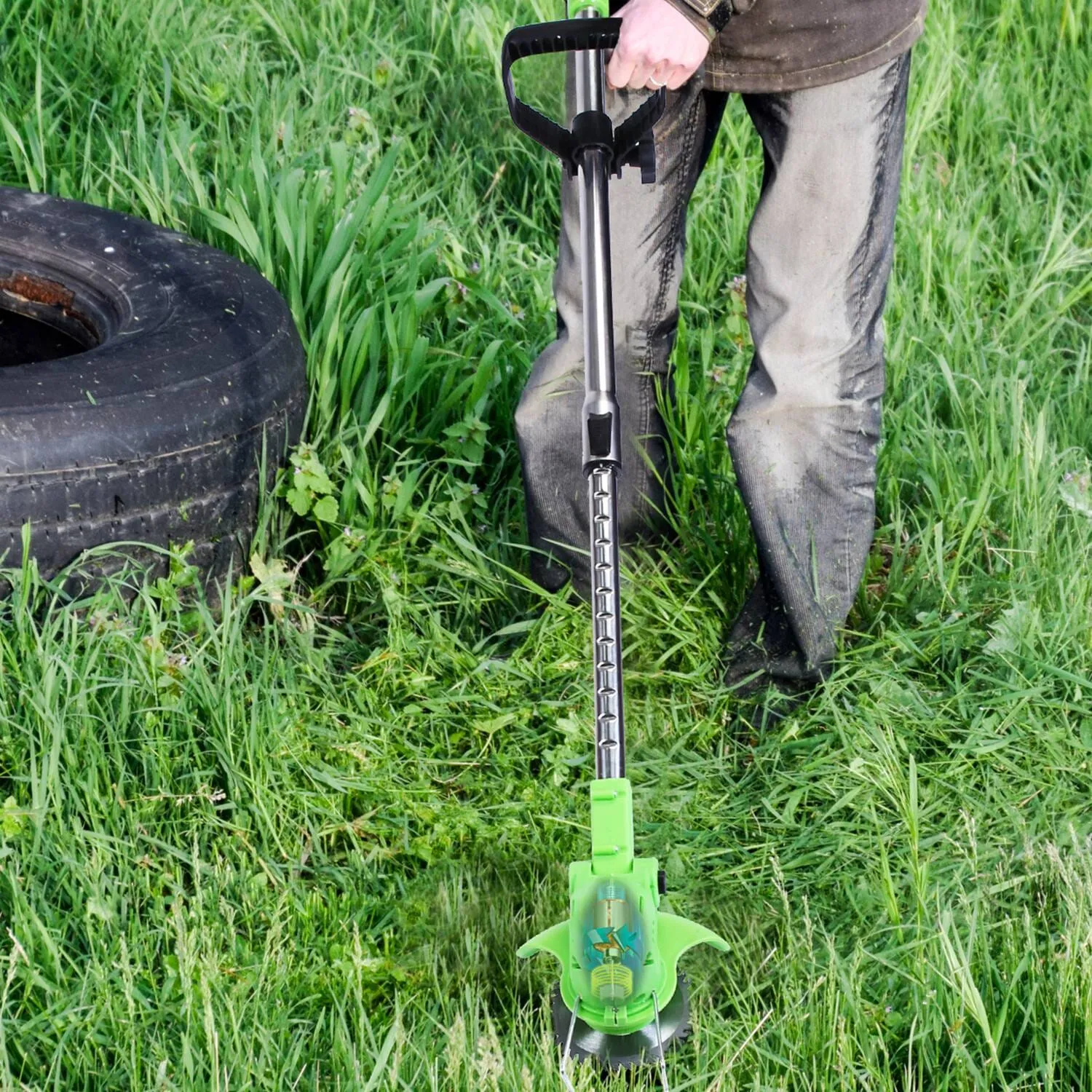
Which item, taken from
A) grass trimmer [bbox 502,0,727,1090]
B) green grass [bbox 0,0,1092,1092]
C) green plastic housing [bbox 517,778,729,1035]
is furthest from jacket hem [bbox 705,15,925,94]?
green plastic housing [bbox 517,778,729,1035]

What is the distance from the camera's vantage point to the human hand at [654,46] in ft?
6.49

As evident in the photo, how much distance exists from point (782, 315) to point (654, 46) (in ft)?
1.94

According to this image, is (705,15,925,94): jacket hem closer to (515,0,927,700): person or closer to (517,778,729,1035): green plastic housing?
(515,0,927,700): person

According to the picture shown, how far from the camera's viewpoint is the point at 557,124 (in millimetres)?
2002

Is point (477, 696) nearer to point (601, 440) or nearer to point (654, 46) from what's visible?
point (601, 440)

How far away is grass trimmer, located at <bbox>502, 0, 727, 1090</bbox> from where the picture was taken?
69.8 inches

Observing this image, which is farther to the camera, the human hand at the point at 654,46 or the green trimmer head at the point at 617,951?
the human hand at the point at 654,46

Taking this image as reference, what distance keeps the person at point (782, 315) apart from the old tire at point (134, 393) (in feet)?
1.57

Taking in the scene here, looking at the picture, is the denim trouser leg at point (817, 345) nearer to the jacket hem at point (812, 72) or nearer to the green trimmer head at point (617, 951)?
the jacket hem at point (812, 72)

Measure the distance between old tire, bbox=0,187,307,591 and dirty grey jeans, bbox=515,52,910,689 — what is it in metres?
0.48

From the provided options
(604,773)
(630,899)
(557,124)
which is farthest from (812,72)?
(630,899)

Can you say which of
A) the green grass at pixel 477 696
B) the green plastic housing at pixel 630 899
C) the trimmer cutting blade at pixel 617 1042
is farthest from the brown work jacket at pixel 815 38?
the trimmer cutting blade at pixel 617 1042

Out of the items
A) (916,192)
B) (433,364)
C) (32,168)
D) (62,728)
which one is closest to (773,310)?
(433,364)

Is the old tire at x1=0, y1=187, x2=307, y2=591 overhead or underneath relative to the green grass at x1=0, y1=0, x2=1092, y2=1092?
overhead
